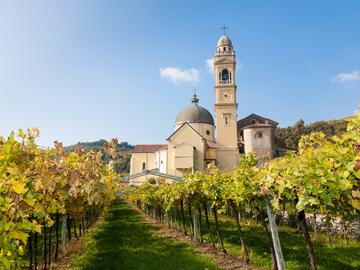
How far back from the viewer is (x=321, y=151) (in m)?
3.76

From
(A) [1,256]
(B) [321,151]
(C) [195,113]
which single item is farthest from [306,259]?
(C) [195,113]

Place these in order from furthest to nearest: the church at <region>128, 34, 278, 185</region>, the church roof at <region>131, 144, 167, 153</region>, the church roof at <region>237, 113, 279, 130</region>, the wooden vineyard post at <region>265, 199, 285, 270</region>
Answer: the church roof at <region>131, 144, 167, 153</region> → the church roof at <region>237, 113, 279, 130</region> → the church at <region>128, 34, 278, 185</region> → the wooden vineyard post at <region>265, 199, 285, 270</region>

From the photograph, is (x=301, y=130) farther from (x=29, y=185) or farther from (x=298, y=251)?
(x=29, y=185)

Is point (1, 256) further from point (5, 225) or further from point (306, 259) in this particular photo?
point (306, 259)

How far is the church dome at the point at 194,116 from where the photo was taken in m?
58.4

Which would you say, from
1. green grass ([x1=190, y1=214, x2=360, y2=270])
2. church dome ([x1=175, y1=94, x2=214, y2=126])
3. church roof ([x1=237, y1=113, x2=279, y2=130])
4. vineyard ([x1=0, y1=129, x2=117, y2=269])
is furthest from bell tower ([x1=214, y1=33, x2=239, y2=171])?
vineyard ([x1=0, y1=129, x2=117, y2=269])

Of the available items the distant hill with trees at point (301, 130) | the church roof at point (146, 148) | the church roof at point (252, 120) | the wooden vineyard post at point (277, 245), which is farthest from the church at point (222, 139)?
the wooden vineyard post at point (277, 245)

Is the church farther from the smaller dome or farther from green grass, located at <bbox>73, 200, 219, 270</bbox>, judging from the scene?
green grass, located at <bbox>73, 200, 219, 270</bbox>

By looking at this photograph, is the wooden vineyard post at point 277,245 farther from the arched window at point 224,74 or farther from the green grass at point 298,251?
the arched window at point 224,74

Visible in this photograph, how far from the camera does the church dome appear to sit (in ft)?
192

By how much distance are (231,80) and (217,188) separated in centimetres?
4109

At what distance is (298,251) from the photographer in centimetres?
982

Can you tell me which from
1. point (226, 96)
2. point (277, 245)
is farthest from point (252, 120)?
point (277, 245)

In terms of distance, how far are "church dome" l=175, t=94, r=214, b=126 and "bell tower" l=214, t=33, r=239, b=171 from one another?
393 inches
